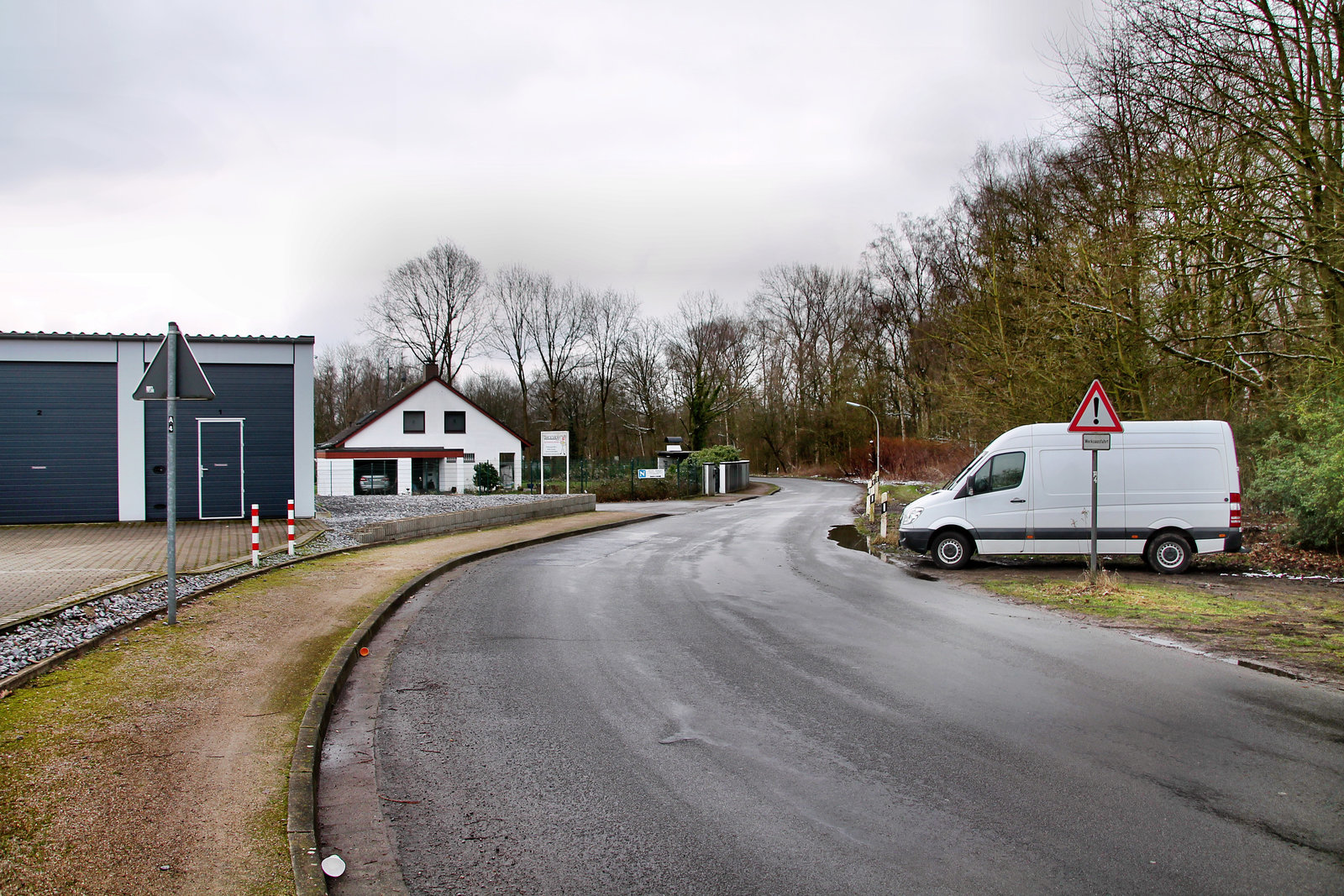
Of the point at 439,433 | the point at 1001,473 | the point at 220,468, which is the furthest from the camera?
the point at 439,433

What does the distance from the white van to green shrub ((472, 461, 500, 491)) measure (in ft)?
121

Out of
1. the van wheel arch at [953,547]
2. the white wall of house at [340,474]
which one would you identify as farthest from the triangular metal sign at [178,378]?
the white wall of house at [340,474]

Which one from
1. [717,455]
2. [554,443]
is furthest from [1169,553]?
[717,455]

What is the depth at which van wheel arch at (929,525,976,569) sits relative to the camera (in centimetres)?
1399

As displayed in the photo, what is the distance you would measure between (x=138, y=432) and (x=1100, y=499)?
20733 millimetres

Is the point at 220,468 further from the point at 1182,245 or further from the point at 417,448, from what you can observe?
the point at 417,448

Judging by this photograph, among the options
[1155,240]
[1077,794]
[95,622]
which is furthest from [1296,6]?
[95,622]

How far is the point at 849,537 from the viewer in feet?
68.8

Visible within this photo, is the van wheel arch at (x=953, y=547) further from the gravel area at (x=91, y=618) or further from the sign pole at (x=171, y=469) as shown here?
the sign pole at (x=171, y=469)

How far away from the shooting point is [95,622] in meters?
8.09

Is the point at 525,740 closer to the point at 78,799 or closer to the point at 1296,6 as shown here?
the point at 78,799

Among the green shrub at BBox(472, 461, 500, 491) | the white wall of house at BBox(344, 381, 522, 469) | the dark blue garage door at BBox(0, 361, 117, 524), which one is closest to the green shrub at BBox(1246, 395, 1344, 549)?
the dark blue garage door at BBox(0, 361, 117, 524)

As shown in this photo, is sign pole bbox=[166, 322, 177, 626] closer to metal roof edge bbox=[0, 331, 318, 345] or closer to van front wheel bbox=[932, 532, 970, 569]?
van front wheel bbox=[932, 532, 970, 569]

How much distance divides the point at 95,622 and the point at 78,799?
15.9 ft
